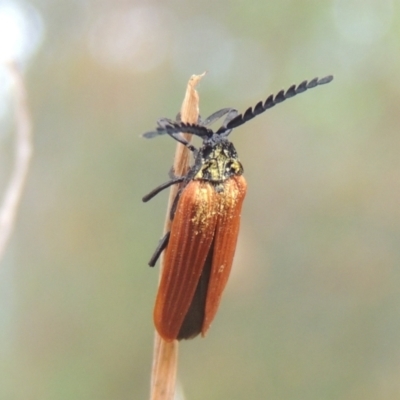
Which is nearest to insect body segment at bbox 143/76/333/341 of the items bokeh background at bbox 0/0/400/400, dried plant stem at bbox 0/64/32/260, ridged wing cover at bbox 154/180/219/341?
ridged wing cover at bbox 154/180/219/341

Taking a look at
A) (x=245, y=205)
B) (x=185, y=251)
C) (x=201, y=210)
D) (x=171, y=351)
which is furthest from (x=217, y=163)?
(x=245, y=205)

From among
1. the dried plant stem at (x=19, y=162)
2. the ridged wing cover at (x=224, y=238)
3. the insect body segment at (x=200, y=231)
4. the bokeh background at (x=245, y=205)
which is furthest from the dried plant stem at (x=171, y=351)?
the bokeh background at (x=245, y=205)

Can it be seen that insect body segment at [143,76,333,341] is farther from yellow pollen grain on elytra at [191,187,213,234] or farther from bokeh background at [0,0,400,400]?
bokeh background at [0,0,400,400]

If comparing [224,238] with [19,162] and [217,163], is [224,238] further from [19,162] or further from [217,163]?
[19,162]

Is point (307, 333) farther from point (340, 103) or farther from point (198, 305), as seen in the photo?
point (198, 305)

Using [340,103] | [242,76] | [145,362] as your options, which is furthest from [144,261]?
[340,103]
